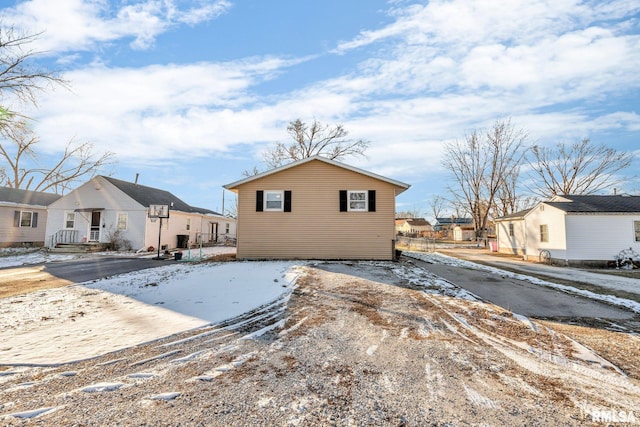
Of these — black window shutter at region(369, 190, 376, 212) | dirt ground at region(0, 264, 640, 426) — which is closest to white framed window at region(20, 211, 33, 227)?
black window shutter at region(369, 190, 376, 212)

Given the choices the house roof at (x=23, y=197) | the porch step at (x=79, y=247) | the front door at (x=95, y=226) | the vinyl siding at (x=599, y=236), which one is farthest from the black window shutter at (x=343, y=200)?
the house roof at (x=23, y=197)

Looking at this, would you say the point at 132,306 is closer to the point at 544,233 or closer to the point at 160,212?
the point at 160,212

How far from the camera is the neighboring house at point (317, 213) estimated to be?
12945 millimetres

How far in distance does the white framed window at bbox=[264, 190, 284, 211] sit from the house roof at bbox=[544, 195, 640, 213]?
46.9 feet

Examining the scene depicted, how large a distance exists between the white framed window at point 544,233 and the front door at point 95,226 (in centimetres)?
2602

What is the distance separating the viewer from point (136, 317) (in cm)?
534

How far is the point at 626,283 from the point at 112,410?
1347cm

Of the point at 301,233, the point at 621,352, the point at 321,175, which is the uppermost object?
Answer: the point at 321,175

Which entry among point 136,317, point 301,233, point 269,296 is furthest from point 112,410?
point 301,233

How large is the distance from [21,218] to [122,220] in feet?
25.8

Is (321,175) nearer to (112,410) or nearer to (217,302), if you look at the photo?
(217,302)

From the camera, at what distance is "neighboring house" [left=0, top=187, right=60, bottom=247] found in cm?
1978

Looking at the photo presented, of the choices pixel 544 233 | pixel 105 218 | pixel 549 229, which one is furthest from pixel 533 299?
pixel 105 218

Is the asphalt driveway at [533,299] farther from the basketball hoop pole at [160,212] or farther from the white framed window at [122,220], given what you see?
the white framed window at [122,220]
